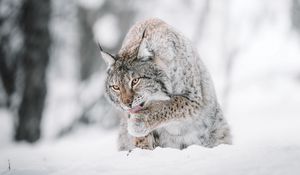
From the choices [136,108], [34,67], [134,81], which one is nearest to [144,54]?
[134,81]

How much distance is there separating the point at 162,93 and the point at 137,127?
0.40m

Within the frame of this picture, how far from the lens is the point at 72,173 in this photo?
16.2 feet

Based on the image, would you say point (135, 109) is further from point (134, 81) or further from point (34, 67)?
point (34, 67)

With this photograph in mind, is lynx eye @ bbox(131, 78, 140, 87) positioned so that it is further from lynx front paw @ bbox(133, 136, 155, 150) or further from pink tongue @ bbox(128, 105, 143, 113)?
lynx front paw @ bbox(133, 136, 155, 150)

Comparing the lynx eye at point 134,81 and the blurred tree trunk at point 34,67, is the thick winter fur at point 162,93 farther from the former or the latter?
the blurred tree trunk at point 34,67

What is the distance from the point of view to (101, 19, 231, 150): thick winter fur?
228 inches

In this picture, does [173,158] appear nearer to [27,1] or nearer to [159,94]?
[159,94]

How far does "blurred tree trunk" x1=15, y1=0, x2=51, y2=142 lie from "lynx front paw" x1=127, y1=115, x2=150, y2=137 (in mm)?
6996

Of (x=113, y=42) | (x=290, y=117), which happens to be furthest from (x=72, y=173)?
(x=113, y=42)

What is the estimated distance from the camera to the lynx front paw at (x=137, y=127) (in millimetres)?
5898

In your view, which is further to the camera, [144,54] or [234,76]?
[234,76]

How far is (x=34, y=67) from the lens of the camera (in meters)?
12.8

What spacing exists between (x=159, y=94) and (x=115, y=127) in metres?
11.6

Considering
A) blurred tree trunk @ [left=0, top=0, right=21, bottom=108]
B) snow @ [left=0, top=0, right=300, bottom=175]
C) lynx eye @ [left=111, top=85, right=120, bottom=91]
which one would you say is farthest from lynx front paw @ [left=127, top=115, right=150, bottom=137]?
blurred tree trunk @ [left=0, top=0, right=21, bottom=108]
